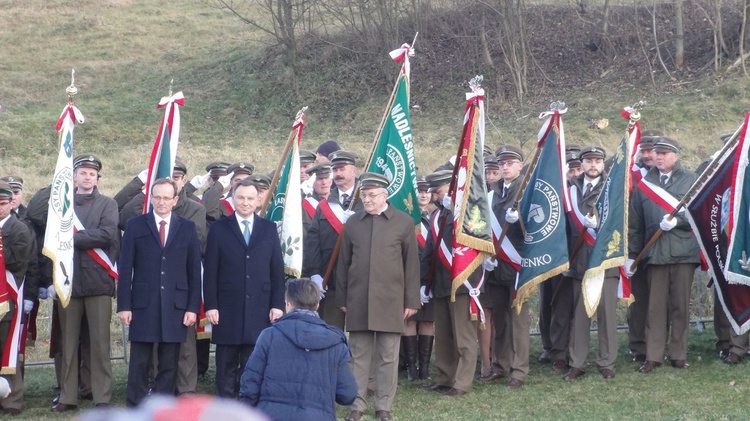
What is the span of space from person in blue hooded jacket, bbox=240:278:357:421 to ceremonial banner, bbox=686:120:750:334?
5000 mm

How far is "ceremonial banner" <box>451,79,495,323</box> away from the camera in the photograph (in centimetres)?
932

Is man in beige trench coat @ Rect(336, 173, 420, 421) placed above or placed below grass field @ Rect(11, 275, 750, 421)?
above

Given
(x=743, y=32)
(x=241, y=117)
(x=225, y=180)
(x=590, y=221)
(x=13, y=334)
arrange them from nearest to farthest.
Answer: (x=13, y=334) → (x=590, y=221) → (x=225, y=180) → (x=743, y=32) → (x=241, y=117)

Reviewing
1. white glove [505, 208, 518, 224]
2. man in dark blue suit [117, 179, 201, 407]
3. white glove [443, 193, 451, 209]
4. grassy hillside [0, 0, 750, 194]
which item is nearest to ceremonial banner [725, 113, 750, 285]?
white glove [505, 208, 518, 224]

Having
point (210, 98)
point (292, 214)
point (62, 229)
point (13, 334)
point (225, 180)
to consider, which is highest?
point (210, 98)

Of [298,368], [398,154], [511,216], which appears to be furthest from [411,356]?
[298,368]

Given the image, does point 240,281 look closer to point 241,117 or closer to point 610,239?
point 610,239

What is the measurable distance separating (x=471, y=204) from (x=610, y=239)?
4.88 feet

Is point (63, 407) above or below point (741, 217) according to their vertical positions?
below

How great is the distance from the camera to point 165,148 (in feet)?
31.6

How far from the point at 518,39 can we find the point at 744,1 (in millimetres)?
5489

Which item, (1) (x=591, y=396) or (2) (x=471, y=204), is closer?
(1) (x=591, y=396)

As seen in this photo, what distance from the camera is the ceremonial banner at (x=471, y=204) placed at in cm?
932

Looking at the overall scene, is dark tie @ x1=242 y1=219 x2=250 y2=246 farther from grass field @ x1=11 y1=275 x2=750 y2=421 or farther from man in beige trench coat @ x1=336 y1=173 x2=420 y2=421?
grass field @ x1=11 y1=275 x2=750 y2=421
